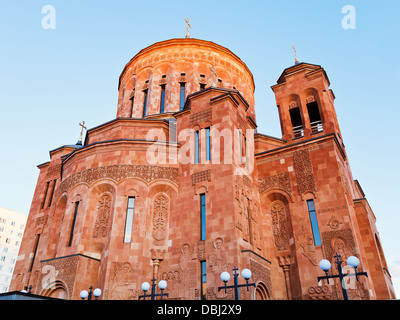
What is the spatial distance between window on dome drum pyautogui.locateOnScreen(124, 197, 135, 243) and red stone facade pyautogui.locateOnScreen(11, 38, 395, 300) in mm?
44

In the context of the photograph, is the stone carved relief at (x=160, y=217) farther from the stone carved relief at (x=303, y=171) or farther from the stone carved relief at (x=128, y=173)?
the stone carved relief at (x=303, y=171)

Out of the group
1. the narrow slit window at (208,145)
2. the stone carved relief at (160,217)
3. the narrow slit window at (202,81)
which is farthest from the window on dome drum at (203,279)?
the narrow slit window at (202,81)

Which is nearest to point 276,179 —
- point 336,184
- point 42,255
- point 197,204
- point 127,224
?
point 336,184

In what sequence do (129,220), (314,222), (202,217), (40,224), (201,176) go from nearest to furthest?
(202,217) < (314,222) < (129,220) < (201,176) < (40,224)

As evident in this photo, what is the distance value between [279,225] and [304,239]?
5.23ft

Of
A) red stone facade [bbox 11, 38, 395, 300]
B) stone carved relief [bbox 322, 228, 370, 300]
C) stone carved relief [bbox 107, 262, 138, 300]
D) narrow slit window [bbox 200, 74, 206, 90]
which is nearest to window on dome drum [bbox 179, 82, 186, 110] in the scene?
narrow slit window [bbox 200, 74, 206, 90]

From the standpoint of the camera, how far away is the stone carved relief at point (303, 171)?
593 inches

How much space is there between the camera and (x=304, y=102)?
19844 mm

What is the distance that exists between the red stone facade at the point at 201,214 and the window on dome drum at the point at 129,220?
44 mm

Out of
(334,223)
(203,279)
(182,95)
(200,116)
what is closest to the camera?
(203,279)

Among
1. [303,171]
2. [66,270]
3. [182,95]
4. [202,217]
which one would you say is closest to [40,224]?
[66,270]

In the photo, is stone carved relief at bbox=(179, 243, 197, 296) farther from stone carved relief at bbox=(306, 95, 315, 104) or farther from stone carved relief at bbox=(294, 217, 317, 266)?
stone carved relief at bbox=(306, 95, 315, 104)

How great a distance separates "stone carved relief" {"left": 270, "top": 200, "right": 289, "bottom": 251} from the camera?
15.0 m

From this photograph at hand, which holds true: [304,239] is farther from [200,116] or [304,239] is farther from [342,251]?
[200,116]
